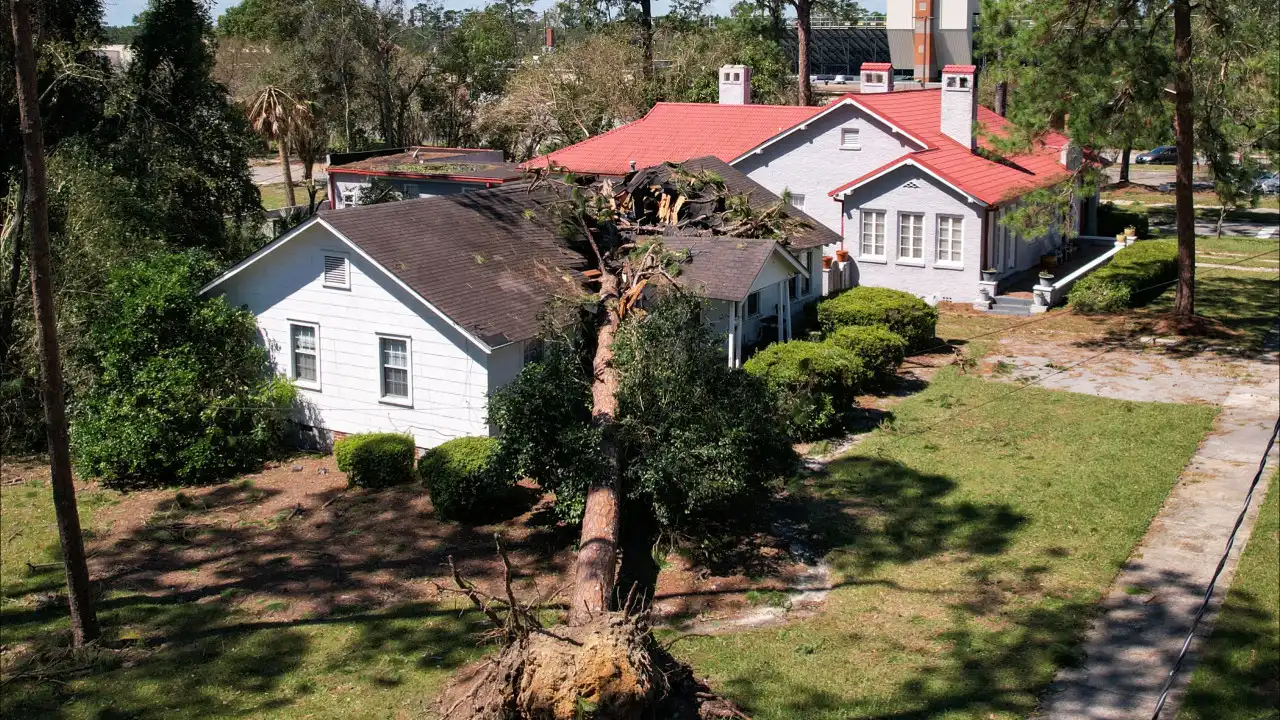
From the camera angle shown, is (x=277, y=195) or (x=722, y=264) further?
(x=277, y=195)

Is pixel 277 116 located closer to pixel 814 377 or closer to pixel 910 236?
pixel 910 236

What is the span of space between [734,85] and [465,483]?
2515 centimetres

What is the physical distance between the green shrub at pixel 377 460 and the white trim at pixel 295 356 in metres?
2.19

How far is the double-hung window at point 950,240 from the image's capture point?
101ft

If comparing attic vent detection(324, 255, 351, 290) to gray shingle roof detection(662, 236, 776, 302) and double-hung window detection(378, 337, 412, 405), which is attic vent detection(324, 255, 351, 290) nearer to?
double-hung window detection(378, 337, 412, 405)

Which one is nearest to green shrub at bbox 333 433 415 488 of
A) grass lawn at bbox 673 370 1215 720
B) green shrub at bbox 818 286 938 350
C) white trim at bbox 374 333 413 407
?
white trim at bbox 374 333 413 407

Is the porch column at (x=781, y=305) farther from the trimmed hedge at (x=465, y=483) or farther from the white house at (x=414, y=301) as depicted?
the trimmed hedge at (x=465, y=483)

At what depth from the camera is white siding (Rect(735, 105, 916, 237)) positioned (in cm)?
3297

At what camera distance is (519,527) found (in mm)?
17312

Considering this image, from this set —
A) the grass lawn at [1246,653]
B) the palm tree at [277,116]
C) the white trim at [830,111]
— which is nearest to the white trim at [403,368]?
the grass lawn at [1246,653]

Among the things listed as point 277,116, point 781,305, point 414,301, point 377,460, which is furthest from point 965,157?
point 277,116

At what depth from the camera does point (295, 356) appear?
21438 mm

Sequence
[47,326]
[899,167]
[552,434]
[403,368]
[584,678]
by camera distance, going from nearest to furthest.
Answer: [584,678], [47,326], [552,434], [403,368], [899,167]

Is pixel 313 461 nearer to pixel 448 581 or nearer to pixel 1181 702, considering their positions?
pixel 448 581
